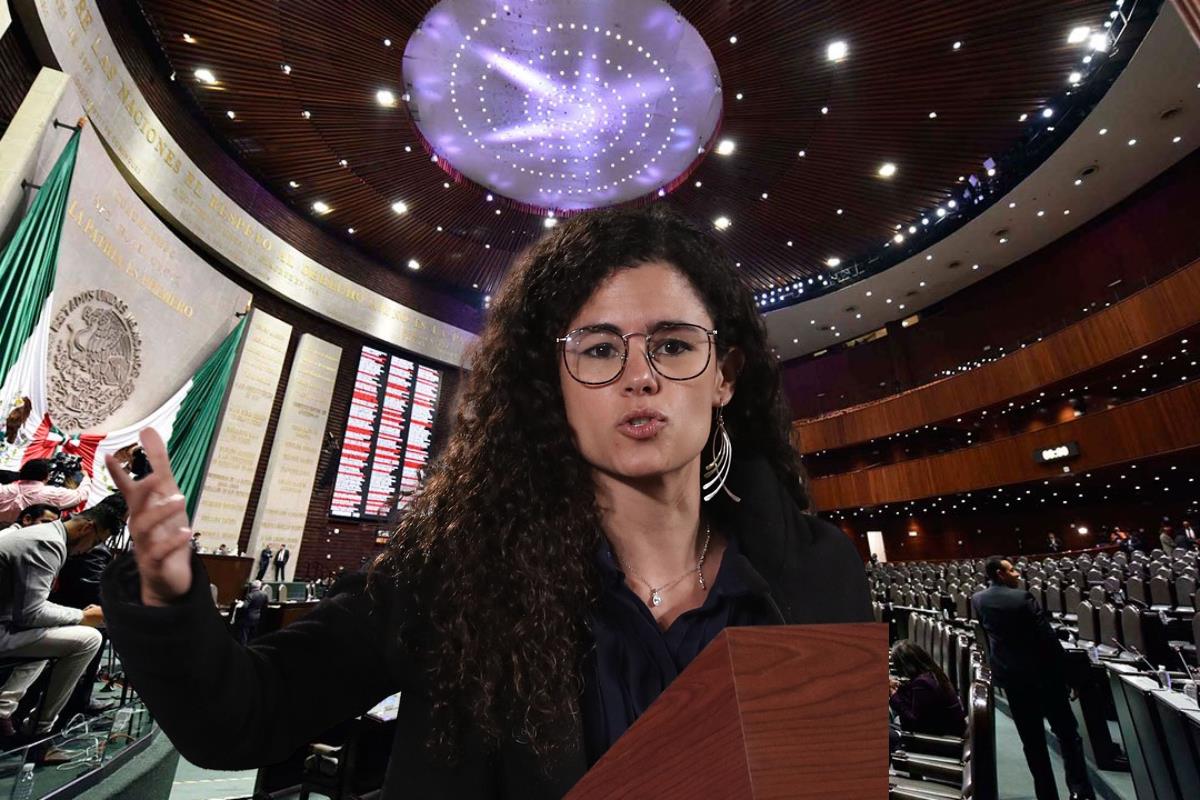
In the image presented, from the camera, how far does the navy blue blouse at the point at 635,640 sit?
2.48 feet

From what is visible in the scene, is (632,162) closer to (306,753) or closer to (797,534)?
(306,753)

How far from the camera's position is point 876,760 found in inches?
13.9

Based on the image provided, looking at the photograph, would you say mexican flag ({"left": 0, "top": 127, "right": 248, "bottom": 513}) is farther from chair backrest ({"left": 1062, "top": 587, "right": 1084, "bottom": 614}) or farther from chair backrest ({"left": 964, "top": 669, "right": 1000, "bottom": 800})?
chair backrest ({"left": 1062, "top": 587, "right": 1084, "bottom": 614})

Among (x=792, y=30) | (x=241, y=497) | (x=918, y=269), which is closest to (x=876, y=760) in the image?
(x=792, y=30)

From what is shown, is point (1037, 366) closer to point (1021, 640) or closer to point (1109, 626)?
point (1109, 626)

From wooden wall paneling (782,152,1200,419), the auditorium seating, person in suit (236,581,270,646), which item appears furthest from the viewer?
wooden wall paneling (782,152,1200,419)

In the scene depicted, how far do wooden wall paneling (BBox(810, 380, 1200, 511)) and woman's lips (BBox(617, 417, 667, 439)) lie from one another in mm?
8521

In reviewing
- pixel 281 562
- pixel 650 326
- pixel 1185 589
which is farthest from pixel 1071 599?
pixel 281 562

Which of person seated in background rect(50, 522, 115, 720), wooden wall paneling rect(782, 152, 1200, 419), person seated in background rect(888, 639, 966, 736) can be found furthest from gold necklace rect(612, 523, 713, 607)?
wooden wall paneling rect(782, 152, 1200, 419)

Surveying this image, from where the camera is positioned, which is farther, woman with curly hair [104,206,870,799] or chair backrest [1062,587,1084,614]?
chair backrest [1062,587,1084,614]

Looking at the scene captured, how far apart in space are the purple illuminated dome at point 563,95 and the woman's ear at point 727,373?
8.99 meters

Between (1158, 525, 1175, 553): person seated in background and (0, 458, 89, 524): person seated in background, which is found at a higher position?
(1158, 525, 1175, 553): person seated in background

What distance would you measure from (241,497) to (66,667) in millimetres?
8243

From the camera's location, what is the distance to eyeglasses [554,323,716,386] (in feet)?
2.95
